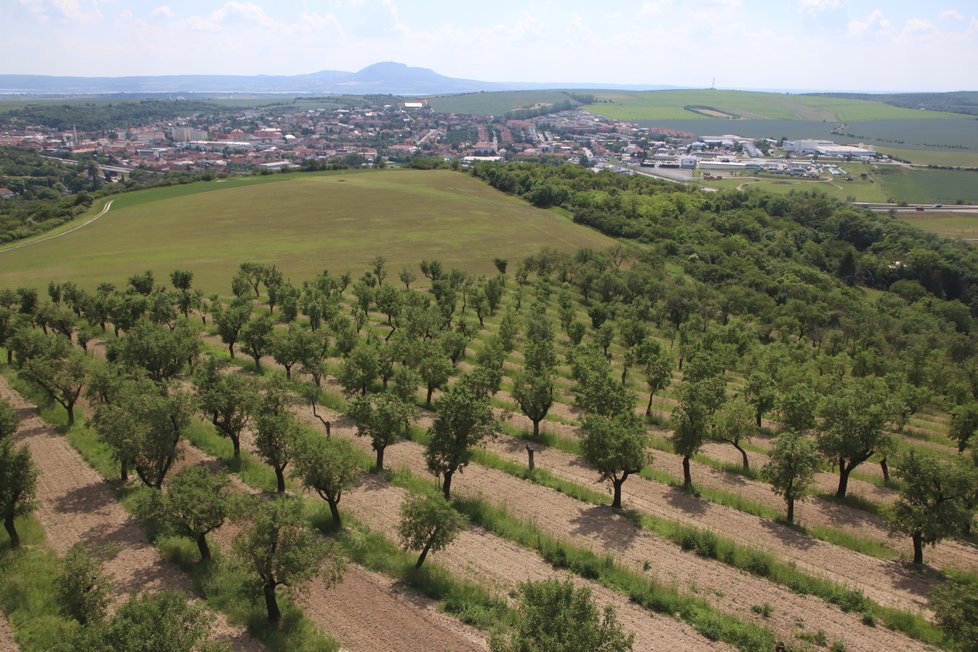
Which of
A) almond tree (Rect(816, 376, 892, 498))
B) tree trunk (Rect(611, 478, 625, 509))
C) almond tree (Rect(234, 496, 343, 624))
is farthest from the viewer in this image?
almond tree (Rect(816, 376, 892, 498))

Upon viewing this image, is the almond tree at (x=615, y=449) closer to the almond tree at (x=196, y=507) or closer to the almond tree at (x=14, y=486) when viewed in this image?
the almond tree at (x=196, y=507)

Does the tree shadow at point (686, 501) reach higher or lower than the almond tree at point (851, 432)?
lower

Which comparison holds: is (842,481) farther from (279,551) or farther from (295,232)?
(295,232)

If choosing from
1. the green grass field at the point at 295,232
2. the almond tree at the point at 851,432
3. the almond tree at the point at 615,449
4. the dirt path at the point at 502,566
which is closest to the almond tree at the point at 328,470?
the dirt path at the point at 502,566

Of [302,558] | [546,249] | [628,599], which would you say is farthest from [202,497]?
[546,249]

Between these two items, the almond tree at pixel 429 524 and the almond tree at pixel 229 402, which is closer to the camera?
the almond tree at pixel 429 524

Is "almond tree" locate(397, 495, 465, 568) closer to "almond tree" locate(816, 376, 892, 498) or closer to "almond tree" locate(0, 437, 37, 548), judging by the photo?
"almond tree" locate(0, 437, 37, 548)

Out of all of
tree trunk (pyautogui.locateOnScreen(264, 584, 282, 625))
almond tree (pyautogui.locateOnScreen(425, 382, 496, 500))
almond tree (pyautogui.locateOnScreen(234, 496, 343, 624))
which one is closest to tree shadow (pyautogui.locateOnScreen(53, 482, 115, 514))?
almond tree (pyautogui.locateOnScreen(234, 496, 343, 624))
